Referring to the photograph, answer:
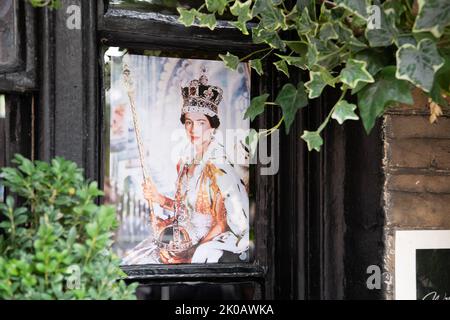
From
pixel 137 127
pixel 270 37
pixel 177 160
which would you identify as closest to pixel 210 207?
pixel 177 160

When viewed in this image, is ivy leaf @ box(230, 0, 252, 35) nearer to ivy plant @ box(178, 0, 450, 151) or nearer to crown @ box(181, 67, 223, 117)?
ivy plant @ box(178, 0, 450, 151)

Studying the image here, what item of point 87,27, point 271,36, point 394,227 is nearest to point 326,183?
point 394,227

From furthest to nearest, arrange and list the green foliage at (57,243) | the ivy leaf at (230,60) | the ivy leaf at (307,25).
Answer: the ivy leaf at (230,60) < the ivy leaf at (307,25) < the green foliage at (57,243)

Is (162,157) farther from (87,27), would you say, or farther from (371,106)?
(371,106)

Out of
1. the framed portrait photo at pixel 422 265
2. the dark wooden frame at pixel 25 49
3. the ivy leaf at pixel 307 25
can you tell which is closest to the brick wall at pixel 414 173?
the framed portrait photo at pixel 422 265

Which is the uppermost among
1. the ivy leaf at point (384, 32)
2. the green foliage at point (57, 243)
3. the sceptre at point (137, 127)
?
the ivy leaf at point (384, 32)

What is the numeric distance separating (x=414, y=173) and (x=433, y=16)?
2.09 ft

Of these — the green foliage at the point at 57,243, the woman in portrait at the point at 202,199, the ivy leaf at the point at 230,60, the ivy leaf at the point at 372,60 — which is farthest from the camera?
the woman in portrait at the point at 202,199

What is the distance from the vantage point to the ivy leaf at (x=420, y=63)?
3.84 ft

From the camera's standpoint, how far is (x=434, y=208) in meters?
1.72

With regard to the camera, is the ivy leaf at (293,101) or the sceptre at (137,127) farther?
the sceptre at (137,127)

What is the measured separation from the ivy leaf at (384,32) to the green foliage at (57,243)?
66 cm

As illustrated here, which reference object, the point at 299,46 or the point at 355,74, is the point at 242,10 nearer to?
the point at 299,46

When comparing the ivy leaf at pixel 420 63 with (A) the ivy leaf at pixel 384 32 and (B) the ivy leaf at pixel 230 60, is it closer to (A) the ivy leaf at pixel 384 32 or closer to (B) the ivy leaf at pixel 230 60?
(A) the ivy leaf at pixel 384 32
